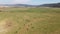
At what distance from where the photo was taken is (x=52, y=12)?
1.62 metres

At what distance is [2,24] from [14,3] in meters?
0.34

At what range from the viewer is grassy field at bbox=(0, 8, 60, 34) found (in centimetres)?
154

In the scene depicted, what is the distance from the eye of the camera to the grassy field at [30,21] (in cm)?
154

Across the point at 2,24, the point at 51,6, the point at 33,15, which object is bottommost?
the point at 2,24

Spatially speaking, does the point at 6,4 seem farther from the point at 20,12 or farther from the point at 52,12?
the point at 52,12

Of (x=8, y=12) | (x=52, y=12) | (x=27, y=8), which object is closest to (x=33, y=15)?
(x=27, y=8)

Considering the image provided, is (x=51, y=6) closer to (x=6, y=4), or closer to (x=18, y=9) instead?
(x=18, y=9)

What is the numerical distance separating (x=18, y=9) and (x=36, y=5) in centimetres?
26

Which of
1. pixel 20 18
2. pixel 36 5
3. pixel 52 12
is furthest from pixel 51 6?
pixel 20 18

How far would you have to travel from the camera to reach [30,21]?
5.38 feet

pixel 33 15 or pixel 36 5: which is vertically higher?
pixel 36 5

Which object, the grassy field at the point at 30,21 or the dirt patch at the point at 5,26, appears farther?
the dirt patch at the point at 5,26

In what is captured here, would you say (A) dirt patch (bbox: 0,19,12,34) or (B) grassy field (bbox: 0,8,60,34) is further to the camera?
(A) dirt patch (bbox: 0,19,12,34)

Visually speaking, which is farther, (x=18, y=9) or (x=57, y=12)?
(x=18, y=9)
